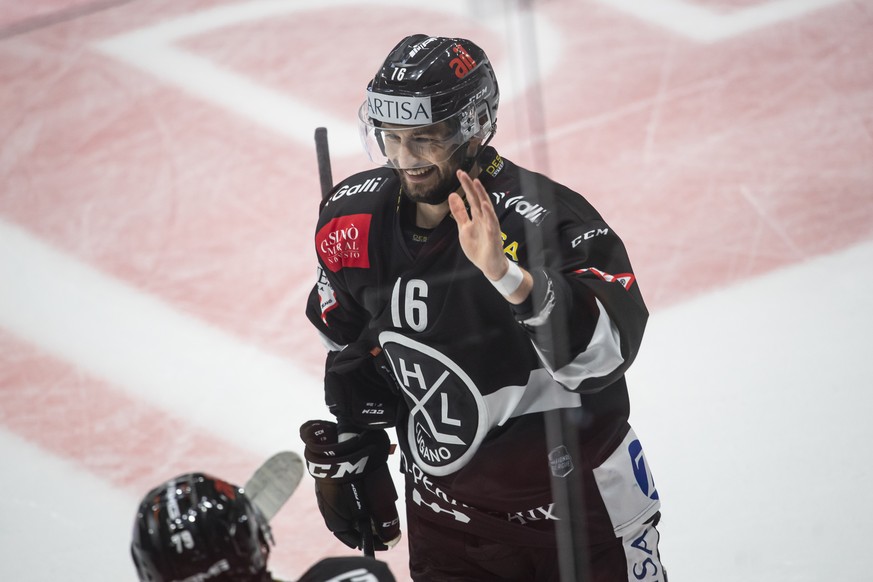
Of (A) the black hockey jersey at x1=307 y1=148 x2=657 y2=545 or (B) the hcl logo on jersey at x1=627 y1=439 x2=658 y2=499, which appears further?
(B) the hcl logo on jersey at x1=627 y1=439 x2=658 y2=499

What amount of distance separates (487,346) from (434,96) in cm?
44

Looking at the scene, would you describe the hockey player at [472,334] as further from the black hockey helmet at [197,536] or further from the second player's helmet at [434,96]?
the black hockey helmet at [197,536]

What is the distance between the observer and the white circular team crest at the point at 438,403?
2.22 m

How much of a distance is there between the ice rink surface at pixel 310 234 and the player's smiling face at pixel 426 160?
331 millimetres

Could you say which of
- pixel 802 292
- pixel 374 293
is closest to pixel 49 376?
pixel 374 293

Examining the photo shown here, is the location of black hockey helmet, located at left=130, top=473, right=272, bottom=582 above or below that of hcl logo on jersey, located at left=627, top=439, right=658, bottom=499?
above

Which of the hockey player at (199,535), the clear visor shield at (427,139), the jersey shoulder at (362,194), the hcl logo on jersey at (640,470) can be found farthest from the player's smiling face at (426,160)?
the hockey player at (199,535)

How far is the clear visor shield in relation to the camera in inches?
87.0

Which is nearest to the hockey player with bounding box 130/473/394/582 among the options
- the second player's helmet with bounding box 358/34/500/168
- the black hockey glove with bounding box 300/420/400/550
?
the second player's helmet with bounding box 358/34/500/168

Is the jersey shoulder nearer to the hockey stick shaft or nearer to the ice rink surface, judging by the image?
the hockey stick shaft

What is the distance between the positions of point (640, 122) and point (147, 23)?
2624 mm

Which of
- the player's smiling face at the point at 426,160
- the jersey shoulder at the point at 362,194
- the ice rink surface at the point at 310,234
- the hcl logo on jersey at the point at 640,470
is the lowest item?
the ice rink surface at the point at 310,234

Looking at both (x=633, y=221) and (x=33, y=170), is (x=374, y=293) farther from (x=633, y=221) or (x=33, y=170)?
(x=33, y=170)

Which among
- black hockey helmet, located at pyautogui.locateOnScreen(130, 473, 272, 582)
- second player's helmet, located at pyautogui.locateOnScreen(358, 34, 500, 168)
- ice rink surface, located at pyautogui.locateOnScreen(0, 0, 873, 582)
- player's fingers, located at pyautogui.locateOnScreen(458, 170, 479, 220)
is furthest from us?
ice rink surface, located at pyautogui.locateOnScreen(0, 0, 873, 582)
